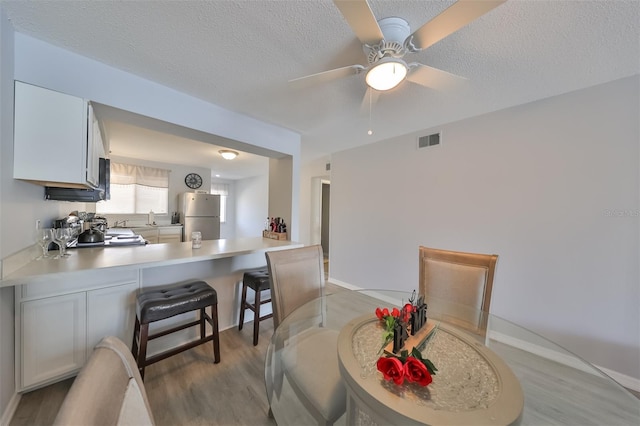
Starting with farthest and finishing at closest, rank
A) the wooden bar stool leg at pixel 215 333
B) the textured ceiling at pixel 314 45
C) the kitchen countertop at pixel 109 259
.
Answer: the wooden bar stool leg at pixel 215 333 < the kitchen countertop at pixel 109 259 < the textured ceiling at pixel 314 45

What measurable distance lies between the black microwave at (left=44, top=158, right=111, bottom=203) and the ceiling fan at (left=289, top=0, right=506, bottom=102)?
2.20 m

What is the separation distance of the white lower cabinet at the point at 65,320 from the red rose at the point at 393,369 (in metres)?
1.91

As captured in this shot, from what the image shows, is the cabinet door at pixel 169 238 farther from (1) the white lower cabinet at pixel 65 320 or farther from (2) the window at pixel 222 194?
(1) the white lower cabinet at pixel 65 320

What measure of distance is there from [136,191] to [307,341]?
523cm

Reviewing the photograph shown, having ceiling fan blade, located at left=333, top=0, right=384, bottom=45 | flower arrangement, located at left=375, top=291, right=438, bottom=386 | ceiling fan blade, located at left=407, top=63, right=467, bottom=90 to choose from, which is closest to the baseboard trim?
flower arrangement, located at left=375, top=291, right=438, bottom=386

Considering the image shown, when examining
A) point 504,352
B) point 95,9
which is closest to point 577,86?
point 504,352

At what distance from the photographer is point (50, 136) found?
4.80 feet

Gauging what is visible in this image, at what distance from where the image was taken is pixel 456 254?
1.72 meters

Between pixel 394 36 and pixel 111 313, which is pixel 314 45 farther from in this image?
pixel 111 313

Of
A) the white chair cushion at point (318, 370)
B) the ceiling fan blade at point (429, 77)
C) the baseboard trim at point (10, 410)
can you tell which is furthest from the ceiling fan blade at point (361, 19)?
the baseboard trim at point (10, 410)

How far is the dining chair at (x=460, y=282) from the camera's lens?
157 centimetres

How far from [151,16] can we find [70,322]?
2.04 m

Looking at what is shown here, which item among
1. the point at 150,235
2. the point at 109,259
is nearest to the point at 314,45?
the point at 109,259

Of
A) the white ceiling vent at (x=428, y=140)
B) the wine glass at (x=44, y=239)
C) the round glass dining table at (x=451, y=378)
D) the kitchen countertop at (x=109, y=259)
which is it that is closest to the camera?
the round glass dining table at (x=451, y=378)
